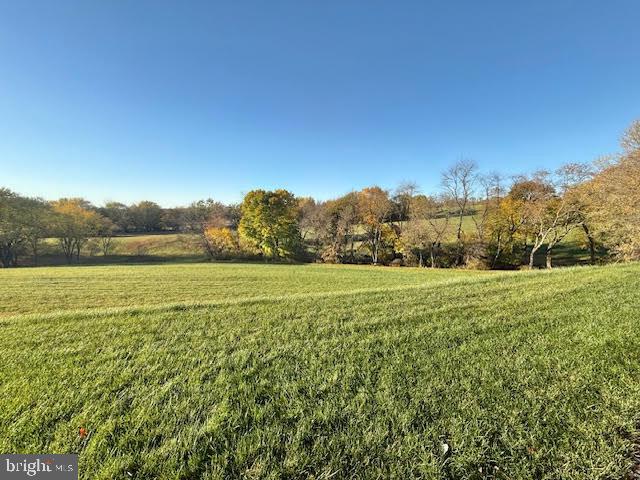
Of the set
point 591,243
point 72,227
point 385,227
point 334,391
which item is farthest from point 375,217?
point 72,227

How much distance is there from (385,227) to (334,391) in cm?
3570

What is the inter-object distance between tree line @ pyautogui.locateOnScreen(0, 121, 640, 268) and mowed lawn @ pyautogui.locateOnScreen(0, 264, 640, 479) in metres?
26.5

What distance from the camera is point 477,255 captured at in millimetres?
31531

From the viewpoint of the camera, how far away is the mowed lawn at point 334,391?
6.75ft

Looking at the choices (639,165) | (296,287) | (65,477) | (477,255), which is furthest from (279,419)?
(477,255)

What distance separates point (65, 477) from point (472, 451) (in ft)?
10.2

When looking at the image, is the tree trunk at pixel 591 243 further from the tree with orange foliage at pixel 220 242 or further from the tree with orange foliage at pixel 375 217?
the tree with orange foliage at pixel 220 242

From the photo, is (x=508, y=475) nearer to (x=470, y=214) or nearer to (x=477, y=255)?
(x=477, y=255)

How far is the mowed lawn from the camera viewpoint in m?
2.06

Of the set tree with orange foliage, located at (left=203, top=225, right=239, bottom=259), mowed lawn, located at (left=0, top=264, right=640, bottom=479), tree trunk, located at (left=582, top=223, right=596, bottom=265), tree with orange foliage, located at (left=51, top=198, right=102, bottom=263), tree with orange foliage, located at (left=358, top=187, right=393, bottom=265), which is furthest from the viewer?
tree with orange foliage, located at (left=203, top=225, right=239, bottom=259)

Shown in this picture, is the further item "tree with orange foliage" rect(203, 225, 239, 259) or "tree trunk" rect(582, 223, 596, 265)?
"tree with orange foliage" rect(203, 225, 239, 259)

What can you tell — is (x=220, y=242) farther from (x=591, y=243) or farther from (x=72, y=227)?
(x=591, y=243)

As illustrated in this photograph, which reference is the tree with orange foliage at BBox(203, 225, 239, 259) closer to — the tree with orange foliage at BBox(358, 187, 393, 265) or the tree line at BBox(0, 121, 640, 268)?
the tree line at BBox(0, 121, 640, 268)

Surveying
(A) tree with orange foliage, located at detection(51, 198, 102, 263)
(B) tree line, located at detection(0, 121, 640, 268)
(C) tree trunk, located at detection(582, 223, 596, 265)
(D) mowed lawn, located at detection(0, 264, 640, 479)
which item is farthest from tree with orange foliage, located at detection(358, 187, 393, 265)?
(A) tree with orange foliage, located at detection(51, 198, 102, 263)
